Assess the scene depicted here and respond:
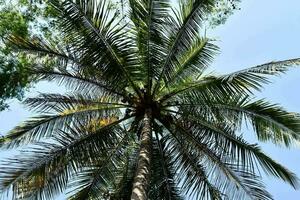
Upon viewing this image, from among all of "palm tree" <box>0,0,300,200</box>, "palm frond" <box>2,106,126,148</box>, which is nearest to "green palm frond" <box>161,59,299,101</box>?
"palm tree" <box>0,0,300,200</box>

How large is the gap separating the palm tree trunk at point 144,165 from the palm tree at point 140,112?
0.08m

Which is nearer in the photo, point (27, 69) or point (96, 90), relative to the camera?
point (27, 69)

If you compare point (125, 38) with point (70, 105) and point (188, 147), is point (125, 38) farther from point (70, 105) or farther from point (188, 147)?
point (188, 147)

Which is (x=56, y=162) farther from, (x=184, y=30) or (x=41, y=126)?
(x=184, y=30)

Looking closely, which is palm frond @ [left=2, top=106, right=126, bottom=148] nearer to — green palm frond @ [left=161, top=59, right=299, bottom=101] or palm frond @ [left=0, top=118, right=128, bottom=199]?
palm frond @ [left=0, top=118, right=128, bottom=199]

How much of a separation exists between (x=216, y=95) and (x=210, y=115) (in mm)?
581

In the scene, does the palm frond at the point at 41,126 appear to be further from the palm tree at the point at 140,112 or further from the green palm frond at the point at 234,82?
the green palm frond at the point at 234,82

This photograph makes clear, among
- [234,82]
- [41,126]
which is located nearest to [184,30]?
[234,82]

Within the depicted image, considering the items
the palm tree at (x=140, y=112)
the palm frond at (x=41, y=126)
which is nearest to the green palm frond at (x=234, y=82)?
the palm tree at (x=140, y=112)

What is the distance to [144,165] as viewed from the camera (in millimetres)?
12180

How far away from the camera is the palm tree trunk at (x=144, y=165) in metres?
11.3

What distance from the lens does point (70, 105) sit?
1432 cm

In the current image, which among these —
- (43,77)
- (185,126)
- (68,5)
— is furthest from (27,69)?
(185,126)

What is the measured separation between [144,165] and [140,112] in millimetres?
2263
